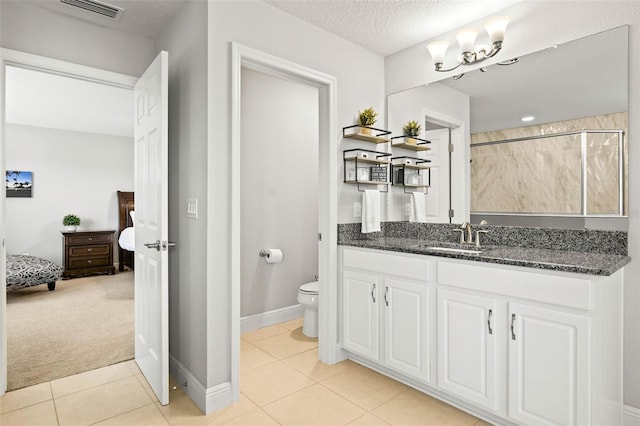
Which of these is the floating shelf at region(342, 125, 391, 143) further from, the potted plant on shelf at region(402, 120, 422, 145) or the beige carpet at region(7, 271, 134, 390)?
the beige carpet at region(7, 271, 134, 390)

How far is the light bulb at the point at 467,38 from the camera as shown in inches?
94.3

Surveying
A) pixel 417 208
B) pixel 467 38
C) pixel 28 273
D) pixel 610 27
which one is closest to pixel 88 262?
pixel 28 273

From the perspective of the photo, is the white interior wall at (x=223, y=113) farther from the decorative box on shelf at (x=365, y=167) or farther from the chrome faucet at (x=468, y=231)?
the chrome faucet at (x=468, y=231)

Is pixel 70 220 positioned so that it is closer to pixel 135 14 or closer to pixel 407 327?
pixel 135 14

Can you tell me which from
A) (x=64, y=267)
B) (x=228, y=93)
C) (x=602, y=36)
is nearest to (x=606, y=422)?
(x=602, y=36)

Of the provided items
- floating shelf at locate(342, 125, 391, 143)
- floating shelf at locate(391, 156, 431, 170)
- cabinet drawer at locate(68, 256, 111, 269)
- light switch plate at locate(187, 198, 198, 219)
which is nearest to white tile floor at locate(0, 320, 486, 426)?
light switch plate at locate(187, 198, 198, 219)

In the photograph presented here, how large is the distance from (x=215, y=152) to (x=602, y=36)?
2.25m

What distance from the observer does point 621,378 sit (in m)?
1.85

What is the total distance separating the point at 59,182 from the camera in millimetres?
6309

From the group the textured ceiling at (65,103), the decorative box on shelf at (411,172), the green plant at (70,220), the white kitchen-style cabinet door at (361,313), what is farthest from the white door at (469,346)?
the green plant at (70,220)

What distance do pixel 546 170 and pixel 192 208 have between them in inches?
87.0

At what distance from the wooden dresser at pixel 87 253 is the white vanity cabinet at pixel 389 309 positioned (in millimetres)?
5327

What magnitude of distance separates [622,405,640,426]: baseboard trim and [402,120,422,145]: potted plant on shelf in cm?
209

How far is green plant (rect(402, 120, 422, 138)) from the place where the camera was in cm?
292
